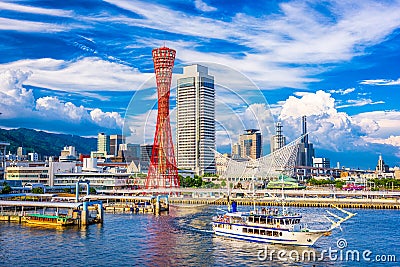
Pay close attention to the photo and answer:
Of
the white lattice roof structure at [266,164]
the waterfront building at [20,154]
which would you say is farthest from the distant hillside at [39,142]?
the white lattice roof structure at [266,164]

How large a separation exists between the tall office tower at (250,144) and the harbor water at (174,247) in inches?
2904

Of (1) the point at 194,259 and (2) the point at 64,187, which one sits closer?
(1) the point at 194,259

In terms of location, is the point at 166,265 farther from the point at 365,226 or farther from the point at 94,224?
the point at 365,226

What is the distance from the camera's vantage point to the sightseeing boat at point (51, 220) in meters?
24.3

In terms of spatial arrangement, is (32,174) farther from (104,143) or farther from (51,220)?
(104,143)

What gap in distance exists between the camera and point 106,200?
38.6m

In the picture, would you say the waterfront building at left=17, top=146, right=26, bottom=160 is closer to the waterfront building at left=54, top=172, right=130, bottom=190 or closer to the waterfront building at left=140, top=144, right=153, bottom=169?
the waterfront building at left=140, top=144, right=153, bottom=169

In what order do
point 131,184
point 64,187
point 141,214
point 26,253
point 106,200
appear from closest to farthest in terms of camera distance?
point 26,253, point 141,214, point 106,200, point 64,187, point 131,184

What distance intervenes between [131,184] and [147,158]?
29352 millimetres

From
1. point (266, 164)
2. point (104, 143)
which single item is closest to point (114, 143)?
point (104, 143)

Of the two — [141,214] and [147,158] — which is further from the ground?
[147,158]

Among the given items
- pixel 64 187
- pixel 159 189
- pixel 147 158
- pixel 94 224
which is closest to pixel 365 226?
pixel 94 224

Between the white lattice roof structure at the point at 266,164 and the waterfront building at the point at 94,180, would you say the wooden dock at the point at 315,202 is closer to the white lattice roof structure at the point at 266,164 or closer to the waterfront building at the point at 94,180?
the waterfront building at the point at 94,180

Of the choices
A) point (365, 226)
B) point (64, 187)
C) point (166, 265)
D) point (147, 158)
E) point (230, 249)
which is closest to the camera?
point (166, 265)
